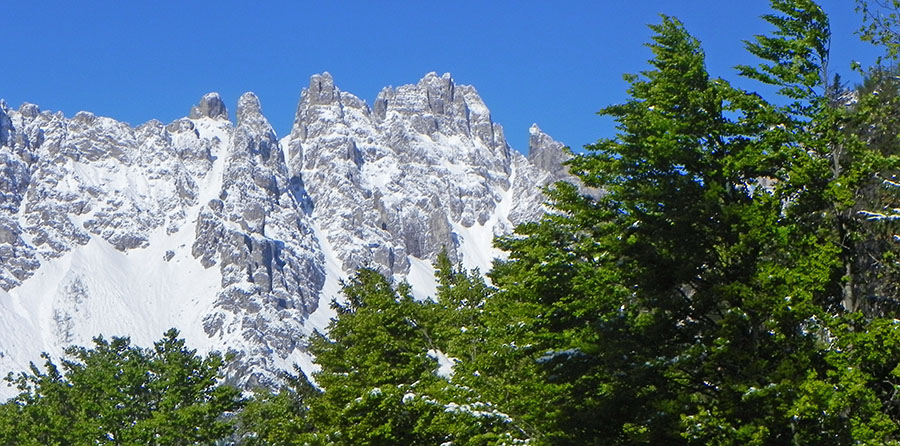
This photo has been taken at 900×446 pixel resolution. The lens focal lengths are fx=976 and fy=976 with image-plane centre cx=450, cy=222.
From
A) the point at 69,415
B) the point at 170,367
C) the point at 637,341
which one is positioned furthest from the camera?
the point at 69,415

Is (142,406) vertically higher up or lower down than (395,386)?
higher up

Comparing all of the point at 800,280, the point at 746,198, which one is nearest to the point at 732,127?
the point at 746,198

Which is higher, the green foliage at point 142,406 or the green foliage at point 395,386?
the green foliage at point 142,406

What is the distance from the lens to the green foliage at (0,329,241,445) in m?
45.6

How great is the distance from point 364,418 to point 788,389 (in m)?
17.3

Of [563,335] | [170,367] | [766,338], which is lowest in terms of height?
[766,338]

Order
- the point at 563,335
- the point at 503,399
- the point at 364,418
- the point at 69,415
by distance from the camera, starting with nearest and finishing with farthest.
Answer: the point at 563,335, the point at 503,399, the point at 364,418, the point at 69,415

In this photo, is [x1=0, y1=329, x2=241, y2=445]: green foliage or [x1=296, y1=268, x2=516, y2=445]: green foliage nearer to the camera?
[x1=296, y1=268, x2=516, y2=445]: green foliage

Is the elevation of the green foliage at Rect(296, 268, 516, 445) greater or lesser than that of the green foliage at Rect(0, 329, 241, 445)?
lesser

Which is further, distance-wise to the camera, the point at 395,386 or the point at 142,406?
the point at 142,406

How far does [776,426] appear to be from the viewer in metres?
18.7

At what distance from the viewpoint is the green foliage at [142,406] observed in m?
45.6

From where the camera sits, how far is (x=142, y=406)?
1907 inches

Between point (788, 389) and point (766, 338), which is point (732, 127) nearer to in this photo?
point (766, 338)
